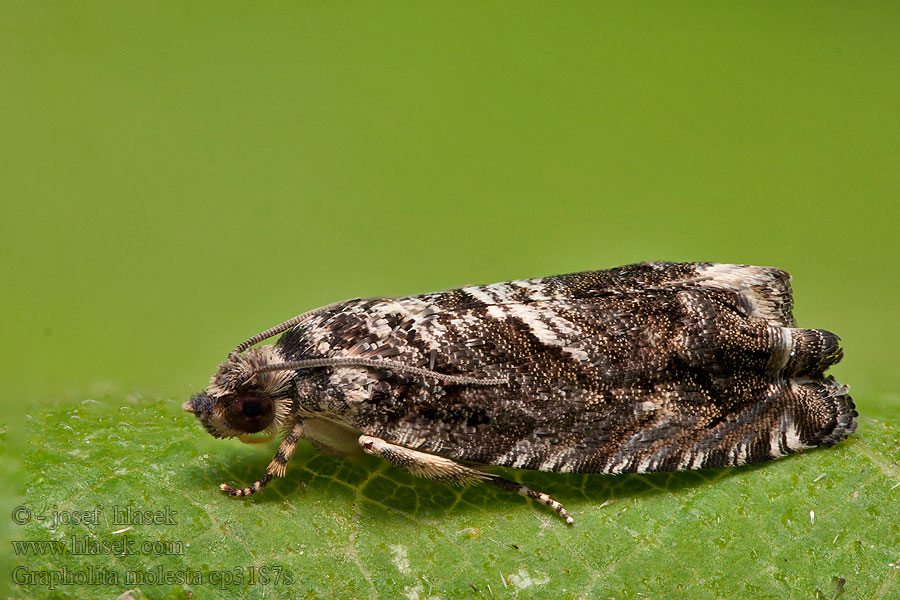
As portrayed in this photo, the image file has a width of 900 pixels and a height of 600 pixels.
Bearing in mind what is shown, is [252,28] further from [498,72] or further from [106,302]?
[106,302]

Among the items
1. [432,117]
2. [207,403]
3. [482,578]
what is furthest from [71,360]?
[432,117]

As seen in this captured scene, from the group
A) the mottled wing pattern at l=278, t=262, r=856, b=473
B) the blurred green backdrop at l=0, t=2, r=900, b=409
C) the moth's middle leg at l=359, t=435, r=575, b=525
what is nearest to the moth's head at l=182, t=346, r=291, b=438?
the mottled wing pattern at l=278, t=262, r=856, b=473

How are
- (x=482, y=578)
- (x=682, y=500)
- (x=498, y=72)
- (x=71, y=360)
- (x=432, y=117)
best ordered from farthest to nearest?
(x=498, y=72), (x=432, y=117), (x=71, y=360), (x=682, y=500), (x=482, y=578)

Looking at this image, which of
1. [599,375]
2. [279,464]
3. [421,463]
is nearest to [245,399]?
[279,464]

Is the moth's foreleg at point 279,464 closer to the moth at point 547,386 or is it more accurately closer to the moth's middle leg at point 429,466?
the moth at point 547,386

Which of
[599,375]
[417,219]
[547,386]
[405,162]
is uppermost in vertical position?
[405,162]

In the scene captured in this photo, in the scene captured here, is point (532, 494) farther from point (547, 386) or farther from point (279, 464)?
point (279, 464)

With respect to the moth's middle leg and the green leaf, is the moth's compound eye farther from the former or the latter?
the moth's middle leg
